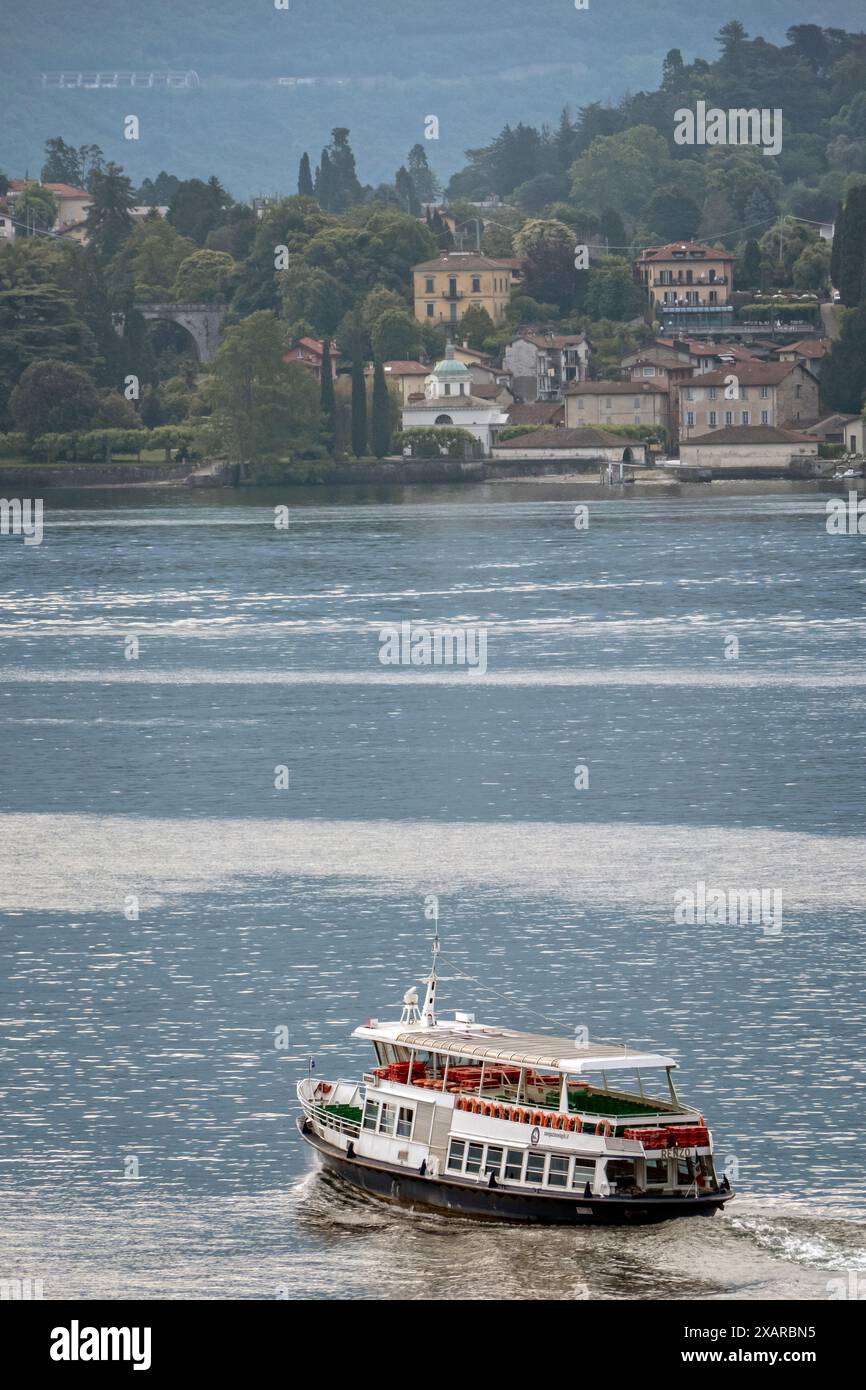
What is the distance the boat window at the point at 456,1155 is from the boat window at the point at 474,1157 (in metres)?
0.10

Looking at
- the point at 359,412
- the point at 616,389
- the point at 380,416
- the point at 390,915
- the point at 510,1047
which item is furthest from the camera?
the point at 616,389

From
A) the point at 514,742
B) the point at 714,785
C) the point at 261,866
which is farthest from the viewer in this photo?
the point at 514,742

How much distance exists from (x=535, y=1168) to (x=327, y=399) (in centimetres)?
16130

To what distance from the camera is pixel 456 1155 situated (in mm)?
26266

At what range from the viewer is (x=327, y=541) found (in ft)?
414

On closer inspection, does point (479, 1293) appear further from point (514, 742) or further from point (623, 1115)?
point (514, 742)

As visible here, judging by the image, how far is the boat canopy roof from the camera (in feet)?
85.1

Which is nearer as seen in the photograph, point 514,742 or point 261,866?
point 261,866

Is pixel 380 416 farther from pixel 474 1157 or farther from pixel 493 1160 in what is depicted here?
pixel 493 1160
